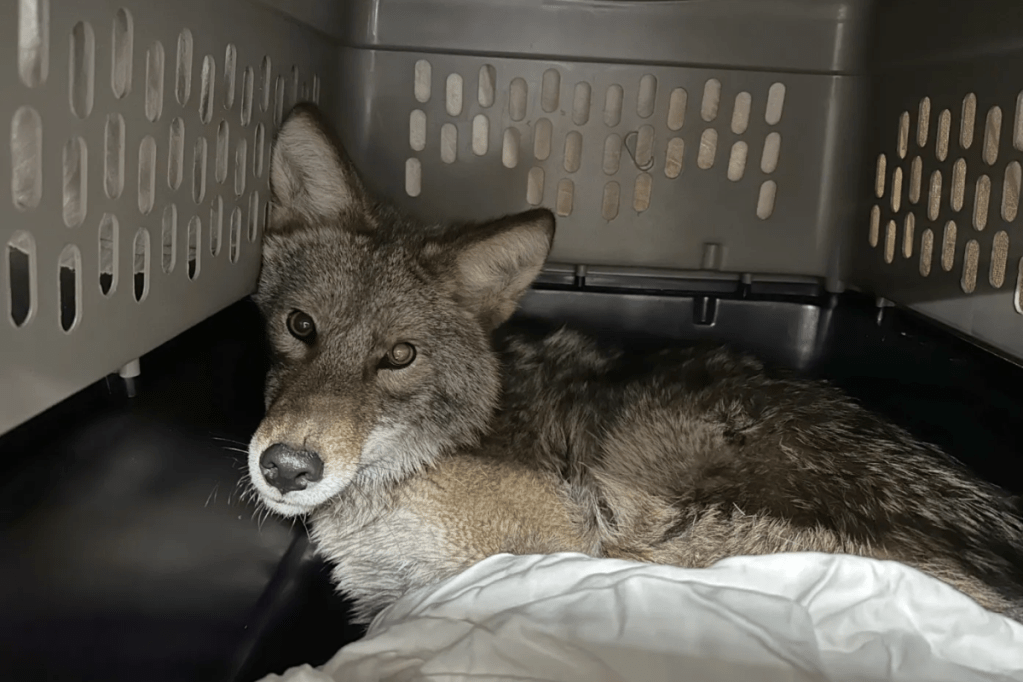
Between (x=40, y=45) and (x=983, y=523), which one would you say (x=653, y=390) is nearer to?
(x=983, y=523)

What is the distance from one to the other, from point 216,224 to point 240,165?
0.18 metres

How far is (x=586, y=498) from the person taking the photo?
2.09 m

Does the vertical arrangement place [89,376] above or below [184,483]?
above

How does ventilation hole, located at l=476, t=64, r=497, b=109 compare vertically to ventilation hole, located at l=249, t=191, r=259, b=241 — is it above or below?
above

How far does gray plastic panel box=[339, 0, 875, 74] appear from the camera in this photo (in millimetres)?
2484

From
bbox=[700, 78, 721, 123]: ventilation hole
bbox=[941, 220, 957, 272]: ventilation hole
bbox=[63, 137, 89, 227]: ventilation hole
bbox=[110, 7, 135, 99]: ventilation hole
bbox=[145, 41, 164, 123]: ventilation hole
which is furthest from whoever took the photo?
bbox=[700, 78, 721, 123]: ventilation hole

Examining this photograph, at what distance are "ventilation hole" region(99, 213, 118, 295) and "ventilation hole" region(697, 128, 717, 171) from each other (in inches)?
73.0

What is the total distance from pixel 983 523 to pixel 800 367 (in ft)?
3.29

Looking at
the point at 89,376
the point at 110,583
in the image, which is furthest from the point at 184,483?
the point at 89,376

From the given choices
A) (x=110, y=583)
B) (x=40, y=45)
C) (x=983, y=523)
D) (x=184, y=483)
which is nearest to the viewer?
(x=40, y=45)

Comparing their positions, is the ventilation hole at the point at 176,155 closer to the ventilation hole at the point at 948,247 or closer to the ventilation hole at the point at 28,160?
the ventilation hole at the point at 28,160

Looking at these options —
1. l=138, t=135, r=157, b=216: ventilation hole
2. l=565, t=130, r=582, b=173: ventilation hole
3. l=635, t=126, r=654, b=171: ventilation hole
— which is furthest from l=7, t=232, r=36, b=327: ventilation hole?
l=635, t=126, r=654, b=171: ventilation hole

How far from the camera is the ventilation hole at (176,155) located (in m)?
1.49

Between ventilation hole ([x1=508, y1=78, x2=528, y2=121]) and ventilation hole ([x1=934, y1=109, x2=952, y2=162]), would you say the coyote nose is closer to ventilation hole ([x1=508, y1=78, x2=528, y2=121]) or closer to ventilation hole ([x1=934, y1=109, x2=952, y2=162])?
ventilation hole ([x1=508, y1=78, x2=528, y2=121])
